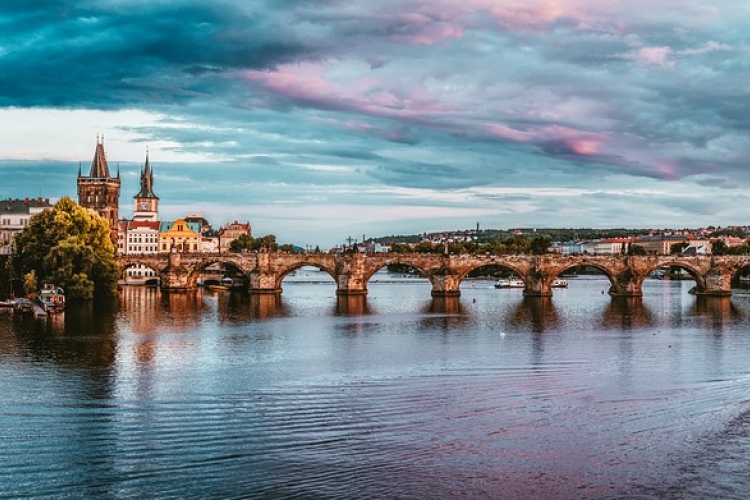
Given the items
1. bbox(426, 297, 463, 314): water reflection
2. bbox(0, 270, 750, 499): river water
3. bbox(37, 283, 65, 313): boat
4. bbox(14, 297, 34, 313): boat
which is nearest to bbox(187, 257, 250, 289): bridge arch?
bbox(426, 297, 463, 314): water reflection

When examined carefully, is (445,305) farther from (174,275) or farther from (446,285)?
(174,275)

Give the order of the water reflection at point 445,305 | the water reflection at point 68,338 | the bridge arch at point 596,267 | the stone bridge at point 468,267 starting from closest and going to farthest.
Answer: the water reflection at point 68,338
the water reflection at point 445,305
the stone bridge at point 468,267
the bridge arch at point 596,267

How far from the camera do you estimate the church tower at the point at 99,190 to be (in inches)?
4769

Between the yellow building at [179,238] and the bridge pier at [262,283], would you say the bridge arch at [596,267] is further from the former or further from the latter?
the yellow building at [179,238]

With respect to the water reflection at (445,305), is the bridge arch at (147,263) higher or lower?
higher

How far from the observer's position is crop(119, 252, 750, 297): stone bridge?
90.5m

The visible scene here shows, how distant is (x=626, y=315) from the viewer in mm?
68062

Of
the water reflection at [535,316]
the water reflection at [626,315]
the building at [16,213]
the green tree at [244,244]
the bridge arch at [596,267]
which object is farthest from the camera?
the green tree at [244,244]

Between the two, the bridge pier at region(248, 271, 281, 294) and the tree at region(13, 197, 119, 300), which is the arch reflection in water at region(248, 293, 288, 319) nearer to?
the bridge pier at region(248, 271, 281, 294)

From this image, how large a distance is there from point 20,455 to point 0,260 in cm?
5761

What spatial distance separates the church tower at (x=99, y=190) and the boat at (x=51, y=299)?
180 feet

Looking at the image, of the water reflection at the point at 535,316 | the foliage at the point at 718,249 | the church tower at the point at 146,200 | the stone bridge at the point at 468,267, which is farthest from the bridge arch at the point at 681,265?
the church tower at the point at 146,200

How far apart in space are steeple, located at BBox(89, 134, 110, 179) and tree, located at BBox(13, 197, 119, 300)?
43677mm

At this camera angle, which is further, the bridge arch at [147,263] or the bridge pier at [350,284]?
the bridge arch at [147,263]
